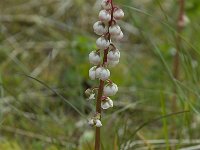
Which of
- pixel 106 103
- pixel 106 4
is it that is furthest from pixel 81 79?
pixel 106 4

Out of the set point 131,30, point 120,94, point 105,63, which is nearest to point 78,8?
point 131,30

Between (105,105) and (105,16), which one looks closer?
(105,16)

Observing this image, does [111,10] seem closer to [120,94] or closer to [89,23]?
[120,94]

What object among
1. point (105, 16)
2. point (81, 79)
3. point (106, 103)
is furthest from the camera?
point (81, 79)

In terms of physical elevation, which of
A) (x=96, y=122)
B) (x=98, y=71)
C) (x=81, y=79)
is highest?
(x=81, y=79)

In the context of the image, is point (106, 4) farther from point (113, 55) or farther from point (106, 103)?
point (106, 103)

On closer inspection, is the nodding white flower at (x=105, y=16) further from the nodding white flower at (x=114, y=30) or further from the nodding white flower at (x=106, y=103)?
the nodding white flower at (x=106, y=103)

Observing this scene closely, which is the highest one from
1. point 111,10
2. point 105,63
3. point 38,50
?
point 38,50

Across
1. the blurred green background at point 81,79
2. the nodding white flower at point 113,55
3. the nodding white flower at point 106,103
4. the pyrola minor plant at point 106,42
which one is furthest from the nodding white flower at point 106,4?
the blurred green background at point 81,79
